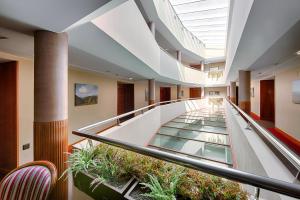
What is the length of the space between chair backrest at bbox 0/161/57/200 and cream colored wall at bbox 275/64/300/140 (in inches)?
270

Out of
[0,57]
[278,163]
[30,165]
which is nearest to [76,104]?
[0,57]

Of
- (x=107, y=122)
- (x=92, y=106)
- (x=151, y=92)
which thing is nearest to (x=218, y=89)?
(x=151, y=92)

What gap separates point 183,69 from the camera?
1015 centimetres

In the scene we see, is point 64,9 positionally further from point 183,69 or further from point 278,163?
point 183,69

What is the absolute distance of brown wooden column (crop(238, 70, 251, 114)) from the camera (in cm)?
596

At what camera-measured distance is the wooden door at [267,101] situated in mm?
8750

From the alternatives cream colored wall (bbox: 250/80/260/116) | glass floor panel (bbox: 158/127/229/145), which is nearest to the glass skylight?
cream colored wall (bbox: 250/80/260/116)

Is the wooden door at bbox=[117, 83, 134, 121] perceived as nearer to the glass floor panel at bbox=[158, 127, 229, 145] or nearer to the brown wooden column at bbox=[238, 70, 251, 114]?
the glass floor panel at bbox=[158, 127, 229, 145]

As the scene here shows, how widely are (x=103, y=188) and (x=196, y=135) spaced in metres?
5.65

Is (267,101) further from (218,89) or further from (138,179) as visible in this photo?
(138,179)

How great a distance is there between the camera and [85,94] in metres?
5.38

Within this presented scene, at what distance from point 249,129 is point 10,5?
12.4 ft

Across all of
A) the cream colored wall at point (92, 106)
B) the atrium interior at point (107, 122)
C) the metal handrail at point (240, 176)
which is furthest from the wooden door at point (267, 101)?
the metal handrail at point (240, 176)

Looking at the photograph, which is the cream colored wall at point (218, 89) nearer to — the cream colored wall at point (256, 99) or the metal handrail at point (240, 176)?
the cream colored wall at point (256, 99)
